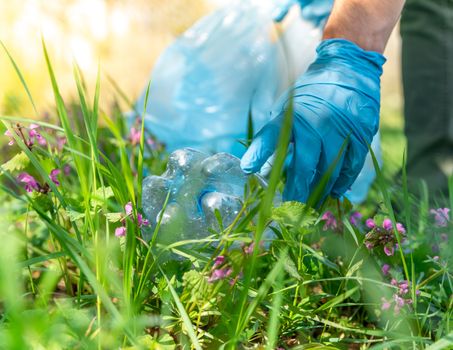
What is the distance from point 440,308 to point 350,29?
2.14 feet

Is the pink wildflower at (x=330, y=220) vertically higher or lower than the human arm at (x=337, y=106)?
lower

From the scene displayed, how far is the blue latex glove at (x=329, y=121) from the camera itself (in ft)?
4.29

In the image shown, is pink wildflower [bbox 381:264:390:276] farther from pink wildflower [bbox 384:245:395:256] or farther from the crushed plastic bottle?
the crushed plastic bottle

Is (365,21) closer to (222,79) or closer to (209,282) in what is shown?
(209,282)

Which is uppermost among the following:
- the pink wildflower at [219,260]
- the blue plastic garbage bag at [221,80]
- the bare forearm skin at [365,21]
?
the bare forearm skin at [365,21]

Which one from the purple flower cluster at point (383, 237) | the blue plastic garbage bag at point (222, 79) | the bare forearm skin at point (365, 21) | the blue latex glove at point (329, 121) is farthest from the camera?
the blue plastic garbage bag at point (222, 79)

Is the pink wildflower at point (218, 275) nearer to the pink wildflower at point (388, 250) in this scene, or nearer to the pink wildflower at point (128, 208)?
the pink wildflower at point (128, 208)

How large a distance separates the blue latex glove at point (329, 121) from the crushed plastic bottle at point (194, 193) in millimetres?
68

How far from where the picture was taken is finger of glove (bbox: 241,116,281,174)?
4.08ft

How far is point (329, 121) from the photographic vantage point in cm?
133

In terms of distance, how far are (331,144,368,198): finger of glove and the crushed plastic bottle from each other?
18 centimetres

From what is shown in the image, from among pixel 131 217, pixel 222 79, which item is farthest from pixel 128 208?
pixel 222 79

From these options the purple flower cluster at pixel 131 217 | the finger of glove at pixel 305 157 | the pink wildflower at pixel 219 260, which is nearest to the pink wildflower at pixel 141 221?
the purple flower cluster at pixel 131 217

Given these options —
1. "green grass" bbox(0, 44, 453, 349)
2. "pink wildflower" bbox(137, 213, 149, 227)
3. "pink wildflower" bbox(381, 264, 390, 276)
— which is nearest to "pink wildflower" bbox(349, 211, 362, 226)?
"green grass" bbox(0, 44, 453, 349)
